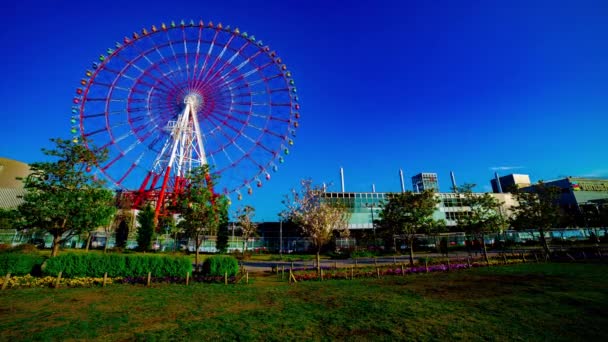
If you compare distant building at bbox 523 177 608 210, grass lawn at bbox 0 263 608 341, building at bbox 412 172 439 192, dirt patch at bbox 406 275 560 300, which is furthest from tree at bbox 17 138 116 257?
building at bbox 412 172 439 192

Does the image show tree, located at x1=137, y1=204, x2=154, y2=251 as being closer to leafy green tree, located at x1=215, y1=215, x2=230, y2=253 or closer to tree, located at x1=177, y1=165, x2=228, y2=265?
tree, located at x1=177, y1=165, x2=228, y2=265

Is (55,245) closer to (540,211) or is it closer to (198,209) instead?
(198,209)

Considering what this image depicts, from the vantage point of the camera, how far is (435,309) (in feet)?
37.3

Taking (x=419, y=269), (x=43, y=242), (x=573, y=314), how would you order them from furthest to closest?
(x=43, y=242) < (x=419, y=269) < (x=573, y=314)

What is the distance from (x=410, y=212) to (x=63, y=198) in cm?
3055

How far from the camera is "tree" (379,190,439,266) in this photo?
3085 cm

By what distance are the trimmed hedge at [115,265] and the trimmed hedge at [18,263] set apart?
42.8 inches

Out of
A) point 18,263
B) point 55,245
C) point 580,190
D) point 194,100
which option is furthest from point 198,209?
point 580,190

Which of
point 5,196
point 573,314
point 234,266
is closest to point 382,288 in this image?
point 573,314

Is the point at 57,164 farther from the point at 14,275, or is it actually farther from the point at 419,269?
the point at 419,269

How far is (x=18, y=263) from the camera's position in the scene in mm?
17156

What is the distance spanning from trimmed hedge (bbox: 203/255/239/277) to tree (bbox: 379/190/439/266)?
18.2 meters

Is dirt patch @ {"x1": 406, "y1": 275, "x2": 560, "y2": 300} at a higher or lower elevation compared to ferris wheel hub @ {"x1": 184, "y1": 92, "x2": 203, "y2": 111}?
lower

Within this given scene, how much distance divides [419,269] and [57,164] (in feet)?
96.7
